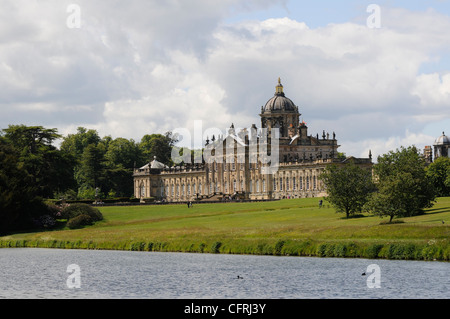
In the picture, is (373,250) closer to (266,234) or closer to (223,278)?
(223,278)

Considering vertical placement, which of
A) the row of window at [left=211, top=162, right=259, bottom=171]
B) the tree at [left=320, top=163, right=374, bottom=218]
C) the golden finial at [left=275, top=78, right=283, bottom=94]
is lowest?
the tree at [left=320, top=163, right=374, bottom=218]

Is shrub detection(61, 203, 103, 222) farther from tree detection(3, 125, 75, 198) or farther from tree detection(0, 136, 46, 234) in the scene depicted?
tree detection(3, 125, 75, 198)

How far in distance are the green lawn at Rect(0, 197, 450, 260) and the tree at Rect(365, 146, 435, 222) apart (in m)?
1.55

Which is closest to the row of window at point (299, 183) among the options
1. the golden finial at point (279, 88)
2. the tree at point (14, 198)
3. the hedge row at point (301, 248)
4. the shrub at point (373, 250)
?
the golden finial at point (279, 88)

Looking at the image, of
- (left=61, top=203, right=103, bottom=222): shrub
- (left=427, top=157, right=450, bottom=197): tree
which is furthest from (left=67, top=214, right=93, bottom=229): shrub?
(left=427, top=157, right=450, bottom=197): tree

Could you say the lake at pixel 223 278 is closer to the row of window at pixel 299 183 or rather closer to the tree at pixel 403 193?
the tree at pixel 403 193

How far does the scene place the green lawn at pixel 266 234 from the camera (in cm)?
5553

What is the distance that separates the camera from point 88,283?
46938mm

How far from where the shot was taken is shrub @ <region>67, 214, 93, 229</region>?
3679 inches

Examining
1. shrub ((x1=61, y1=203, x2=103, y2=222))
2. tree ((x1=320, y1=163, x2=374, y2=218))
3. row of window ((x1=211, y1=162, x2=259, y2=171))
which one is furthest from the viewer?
row of window ((x1=211, y1=162, x2=259, y2=171))

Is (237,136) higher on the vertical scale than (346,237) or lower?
higher
